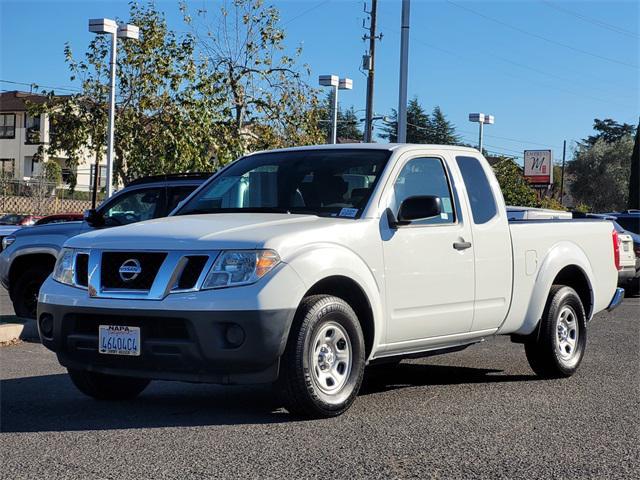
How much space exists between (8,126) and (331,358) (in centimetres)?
6949

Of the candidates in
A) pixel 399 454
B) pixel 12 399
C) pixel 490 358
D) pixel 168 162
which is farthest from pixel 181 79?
pixel 399 454

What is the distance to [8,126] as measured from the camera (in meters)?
72.4

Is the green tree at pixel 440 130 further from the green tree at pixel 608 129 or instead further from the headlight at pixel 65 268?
the headlight at pixel 65 268

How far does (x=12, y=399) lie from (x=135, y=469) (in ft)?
7.82

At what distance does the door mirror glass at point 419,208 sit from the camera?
7199mm

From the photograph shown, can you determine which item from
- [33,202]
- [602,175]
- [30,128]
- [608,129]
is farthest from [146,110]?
[608,129]

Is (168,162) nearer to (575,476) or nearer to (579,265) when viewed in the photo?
(579,265)

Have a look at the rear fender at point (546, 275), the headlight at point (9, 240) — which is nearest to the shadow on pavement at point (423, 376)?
the rear fender at point (546, 275)

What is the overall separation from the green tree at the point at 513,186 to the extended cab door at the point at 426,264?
34.0m

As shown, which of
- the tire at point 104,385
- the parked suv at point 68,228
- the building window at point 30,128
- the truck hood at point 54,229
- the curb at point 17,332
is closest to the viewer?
the tire at point 104,385

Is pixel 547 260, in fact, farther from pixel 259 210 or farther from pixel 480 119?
pixel 480 119

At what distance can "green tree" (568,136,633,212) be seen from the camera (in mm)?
82250

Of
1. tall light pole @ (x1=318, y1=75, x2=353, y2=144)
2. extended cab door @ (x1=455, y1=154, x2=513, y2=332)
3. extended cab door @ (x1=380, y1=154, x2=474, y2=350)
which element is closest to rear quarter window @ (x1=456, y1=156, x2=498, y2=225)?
extended cab door @ (x1=455, y1=154, x2=513, y2=332)

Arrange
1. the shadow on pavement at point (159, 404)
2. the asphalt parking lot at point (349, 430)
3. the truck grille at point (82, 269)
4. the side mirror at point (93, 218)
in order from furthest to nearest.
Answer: the side mirror at point (93, 218) → the truck grille at point (82, 269) → the shadow on pavement at point (159, 404) → the asphalt parking lot at point (349, 430)
